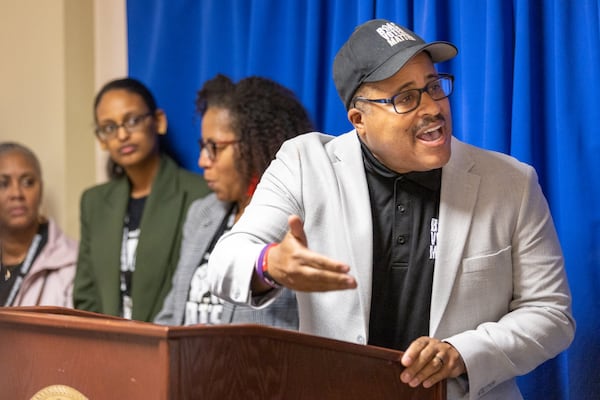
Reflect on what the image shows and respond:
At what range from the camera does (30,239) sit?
10.3 feet

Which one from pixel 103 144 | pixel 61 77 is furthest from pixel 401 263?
pixel 61 77

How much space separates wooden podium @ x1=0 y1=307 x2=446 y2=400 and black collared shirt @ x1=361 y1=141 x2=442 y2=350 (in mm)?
164

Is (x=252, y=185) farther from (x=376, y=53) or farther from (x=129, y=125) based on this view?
(x=129, y=125)

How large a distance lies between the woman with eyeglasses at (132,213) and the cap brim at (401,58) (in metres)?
1.27

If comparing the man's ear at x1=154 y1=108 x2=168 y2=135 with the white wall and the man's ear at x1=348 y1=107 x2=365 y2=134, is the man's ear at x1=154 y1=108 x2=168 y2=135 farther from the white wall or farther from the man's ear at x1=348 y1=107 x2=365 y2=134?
the man's ear at x1=348 y1=107 x2=365 y2=134

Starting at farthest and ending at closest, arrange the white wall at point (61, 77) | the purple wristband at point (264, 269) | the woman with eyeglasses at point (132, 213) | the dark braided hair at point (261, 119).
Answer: the white wall at point (61, 77) → the woman with eyeglasses at point (132, 213) → the dark braided hair at point (261, 119) → the purple wristband at point (264, 269)

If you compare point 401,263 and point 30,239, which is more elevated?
point 401,263

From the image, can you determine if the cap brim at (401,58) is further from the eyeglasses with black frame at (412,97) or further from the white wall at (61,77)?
the white wall at (61,77)

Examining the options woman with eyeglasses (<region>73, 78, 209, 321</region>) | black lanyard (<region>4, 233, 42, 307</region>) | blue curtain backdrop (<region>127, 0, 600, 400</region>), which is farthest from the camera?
black lanyard (<region>4, 233, 42, 307</region>)

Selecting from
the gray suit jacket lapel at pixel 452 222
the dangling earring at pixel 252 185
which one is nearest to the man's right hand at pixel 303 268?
the gray suit jacket lapel at pixel 452 222

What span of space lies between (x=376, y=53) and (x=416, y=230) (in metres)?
0.31

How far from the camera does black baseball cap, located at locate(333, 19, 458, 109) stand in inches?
60.1

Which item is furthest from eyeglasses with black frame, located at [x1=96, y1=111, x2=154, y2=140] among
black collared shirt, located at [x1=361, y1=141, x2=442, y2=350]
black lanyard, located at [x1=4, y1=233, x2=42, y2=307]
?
black collared shirt, located at [x1=361, y1=141, x2=442, y2=350]

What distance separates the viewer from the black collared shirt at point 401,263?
1.55 m
